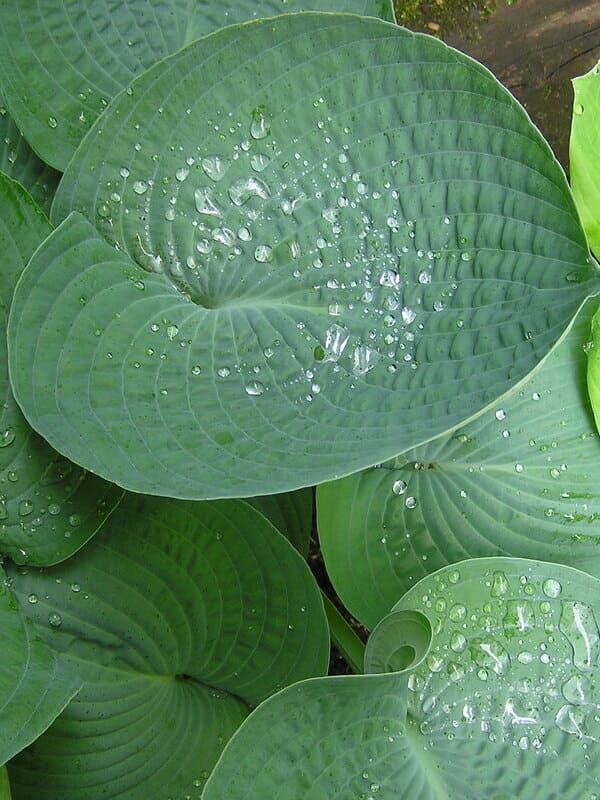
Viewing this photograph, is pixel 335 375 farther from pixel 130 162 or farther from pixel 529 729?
pixel 529 729

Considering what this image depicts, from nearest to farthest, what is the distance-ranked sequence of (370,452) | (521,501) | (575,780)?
1. (370,452)
2. (575,780)
3. (521,501)

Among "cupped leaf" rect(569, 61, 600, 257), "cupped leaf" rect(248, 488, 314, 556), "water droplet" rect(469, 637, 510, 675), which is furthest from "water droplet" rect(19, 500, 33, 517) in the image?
"cupped leaf" rect(569, 61, 600, 257)

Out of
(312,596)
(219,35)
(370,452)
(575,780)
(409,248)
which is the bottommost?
(575,780)

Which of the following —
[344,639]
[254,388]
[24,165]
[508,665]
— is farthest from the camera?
[344,639]

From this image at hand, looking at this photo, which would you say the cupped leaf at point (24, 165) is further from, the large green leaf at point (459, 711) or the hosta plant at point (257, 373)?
the large green leaf at point (459, 711)

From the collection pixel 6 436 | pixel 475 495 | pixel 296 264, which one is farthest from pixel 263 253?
pixel 475 495

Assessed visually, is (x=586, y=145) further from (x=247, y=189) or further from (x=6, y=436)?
(x=6, y=436)

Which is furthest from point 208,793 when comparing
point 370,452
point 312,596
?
point 370,452
